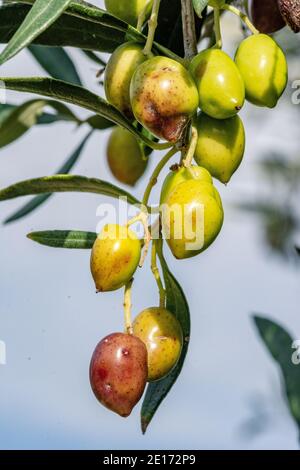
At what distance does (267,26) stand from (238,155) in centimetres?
28

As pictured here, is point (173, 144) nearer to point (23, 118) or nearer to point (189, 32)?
point (189, 32)

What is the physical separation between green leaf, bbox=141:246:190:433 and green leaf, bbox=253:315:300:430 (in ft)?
1.00

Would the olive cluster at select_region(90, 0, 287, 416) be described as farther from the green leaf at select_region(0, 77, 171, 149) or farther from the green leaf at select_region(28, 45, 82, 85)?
the green leaf at select_region(28, 45, 82, 85)

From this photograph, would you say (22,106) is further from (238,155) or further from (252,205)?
(252,205)

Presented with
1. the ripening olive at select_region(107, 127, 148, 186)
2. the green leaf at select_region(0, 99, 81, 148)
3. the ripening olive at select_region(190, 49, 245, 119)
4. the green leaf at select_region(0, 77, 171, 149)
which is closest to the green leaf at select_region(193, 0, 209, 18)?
the ripening olive at select_region(190, 49, 245, 119)

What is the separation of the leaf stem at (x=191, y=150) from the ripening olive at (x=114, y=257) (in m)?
0.10

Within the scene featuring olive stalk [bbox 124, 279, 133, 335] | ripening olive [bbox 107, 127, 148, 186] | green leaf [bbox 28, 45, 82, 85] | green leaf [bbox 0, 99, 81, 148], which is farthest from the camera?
green leaf [bbox 28, 45, 82, 85]

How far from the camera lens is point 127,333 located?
111 centimetres

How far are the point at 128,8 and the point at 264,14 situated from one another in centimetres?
21

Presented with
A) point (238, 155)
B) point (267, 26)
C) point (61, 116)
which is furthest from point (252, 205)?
point (238, 155)

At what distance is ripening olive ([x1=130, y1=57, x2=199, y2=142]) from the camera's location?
3.48 feet

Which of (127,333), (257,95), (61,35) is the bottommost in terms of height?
(127,333)

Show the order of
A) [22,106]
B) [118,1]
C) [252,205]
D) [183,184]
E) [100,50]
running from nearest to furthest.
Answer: [183,184] < [118,1] < [100,50] < [22,106] < [252,205]

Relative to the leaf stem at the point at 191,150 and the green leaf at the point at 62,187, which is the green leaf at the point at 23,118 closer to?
the green leaf at the point at 62,187
